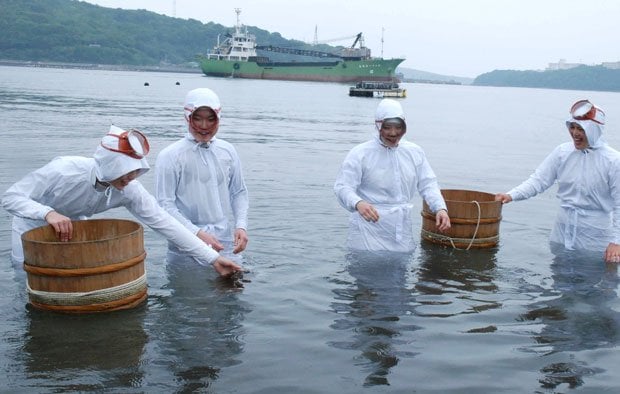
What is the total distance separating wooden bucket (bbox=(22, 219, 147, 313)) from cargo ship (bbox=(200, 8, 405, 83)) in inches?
4662

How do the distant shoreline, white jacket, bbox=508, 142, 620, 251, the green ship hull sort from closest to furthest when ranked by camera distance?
white jacket, bbox=508, 142, 620, 251 < the green ship hull < the distant shoreline

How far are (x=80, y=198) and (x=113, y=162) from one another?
0.81m

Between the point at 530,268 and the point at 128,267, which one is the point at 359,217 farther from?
the point at 128,267

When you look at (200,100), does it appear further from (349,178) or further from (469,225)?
(469,225)

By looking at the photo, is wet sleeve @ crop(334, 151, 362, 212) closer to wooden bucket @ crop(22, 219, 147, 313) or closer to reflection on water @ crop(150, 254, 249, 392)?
reflection on water @ crop(150, 254, 249, 392)

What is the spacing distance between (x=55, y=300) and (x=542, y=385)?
146 inches

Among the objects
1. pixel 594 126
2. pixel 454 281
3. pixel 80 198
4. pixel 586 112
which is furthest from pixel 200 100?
pixel 594 126

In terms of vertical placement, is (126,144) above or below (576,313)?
above

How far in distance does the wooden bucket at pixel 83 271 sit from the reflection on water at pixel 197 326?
1.56 feet

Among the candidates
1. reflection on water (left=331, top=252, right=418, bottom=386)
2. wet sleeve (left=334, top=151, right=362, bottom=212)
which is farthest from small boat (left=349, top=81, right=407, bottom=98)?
wet sleeve (left=334, top=151, right=362, bottom=212)

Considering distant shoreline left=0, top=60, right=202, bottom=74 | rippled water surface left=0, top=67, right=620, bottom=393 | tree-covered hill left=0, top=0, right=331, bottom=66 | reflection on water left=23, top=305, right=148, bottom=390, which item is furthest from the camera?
tree-covered hill left=0, top=0, right=331, bottom=66

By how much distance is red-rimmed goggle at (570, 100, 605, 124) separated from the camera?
266 inches

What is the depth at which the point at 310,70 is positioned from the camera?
5074 inches

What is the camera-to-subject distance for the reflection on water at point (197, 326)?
455 cm
